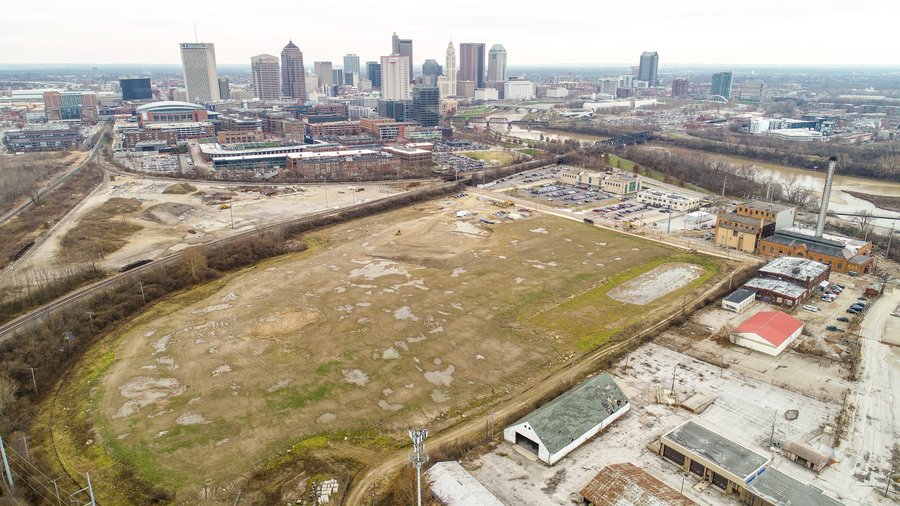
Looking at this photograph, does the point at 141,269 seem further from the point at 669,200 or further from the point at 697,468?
the point at 669,200

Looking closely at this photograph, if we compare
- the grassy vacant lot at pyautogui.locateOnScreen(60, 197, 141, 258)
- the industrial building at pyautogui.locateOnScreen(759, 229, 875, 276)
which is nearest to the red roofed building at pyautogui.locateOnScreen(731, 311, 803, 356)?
the industrial building at pyautogui.locateOnScreen(759, 229, 875, 276)

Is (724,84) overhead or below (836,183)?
overhead

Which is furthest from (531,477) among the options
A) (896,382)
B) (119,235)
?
(119,235)

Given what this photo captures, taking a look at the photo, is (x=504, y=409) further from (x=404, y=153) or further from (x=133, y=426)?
(x=404, y=153)

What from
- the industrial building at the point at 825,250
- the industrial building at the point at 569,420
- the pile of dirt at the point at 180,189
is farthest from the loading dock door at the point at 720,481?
the pile of dirt at the point at 180,189

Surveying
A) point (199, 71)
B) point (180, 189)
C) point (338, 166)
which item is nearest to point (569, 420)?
point (180, 189)

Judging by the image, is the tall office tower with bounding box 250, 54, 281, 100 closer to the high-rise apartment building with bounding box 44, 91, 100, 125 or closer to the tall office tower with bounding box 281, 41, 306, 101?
the tall office tower with bounding box 281, 41, 306, 101

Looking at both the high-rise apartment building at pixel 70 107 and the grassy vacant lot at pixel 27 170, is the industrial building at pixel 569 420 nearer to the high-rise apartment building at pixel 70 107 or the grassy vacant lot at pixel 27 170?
the grassy vacant lot at pixel 27 170
